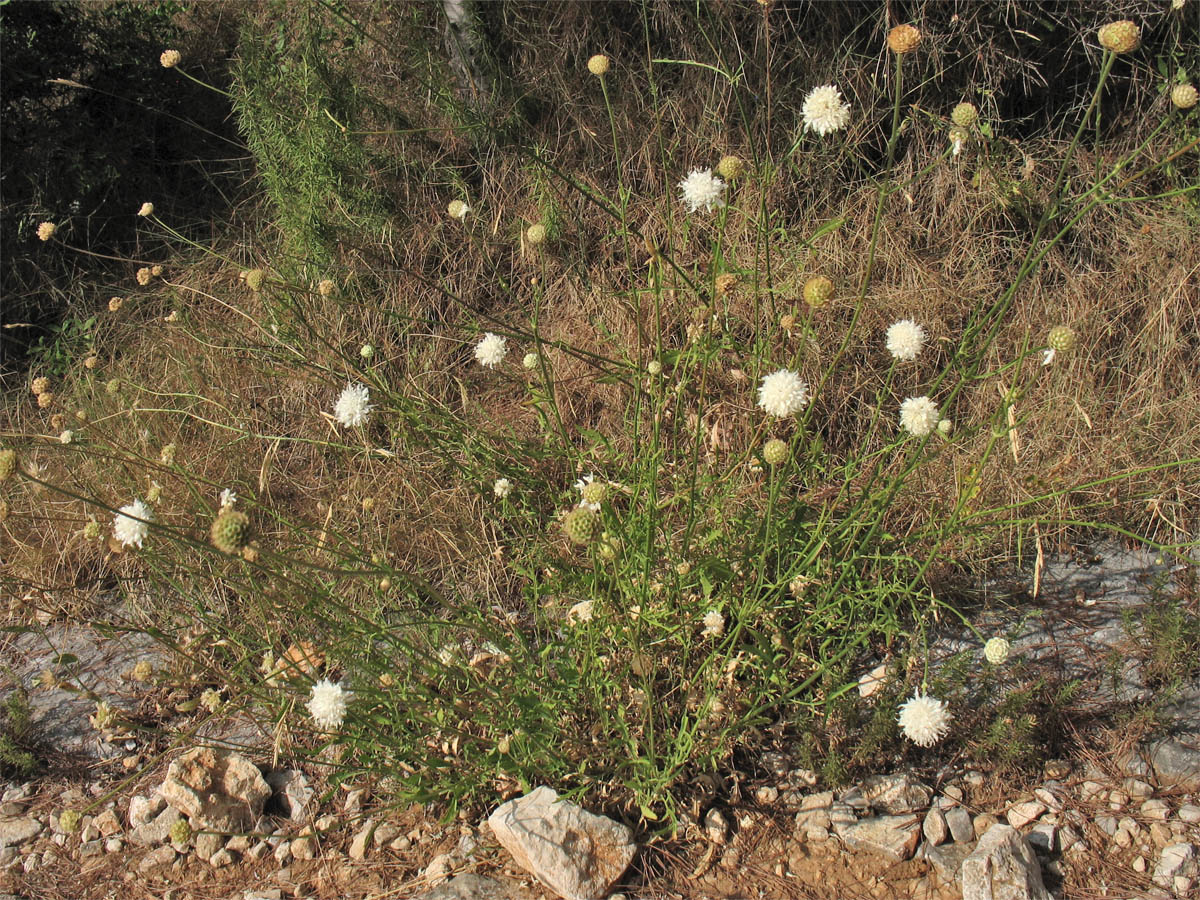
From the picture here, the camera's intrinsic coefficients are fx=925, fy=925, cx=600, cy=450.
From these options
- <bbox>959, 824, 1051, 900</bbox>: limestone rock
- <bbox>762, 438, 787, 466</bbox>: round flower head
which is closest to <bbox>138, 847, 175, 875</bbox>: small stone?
<bbox>762, 438, 787, 466</bbox>: round flower head

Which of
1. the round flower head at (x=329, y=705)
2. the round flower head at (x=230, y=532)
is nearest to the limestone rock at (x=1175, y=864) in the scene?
the round flower head at (x=329, y=705)

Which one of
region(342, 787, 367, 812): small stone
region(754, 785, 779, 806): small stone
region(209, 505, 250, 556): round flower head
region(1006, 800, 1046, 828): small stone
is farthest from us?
region(342, 787, 367, 812): small stone

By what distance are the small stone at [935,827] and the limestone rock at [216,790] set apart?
167 centimetres

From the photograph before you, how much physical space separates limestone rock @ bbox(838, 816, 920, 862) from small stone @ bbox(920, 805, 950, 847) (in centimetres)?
2

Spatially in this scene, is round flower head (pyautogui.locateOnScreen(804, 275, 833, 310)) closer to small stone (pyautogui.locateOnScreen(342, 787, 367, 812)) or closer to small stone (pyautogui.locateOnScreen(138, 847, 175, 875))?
small stone (pyautogui.locateOnScreen(342, 787, 367, 812))

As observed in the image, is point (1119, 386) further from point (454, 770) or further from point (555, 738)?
point (454, 770)

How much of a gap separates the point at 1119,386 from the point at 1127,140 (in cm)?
120

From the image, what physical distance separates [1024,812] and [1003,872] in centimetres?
32

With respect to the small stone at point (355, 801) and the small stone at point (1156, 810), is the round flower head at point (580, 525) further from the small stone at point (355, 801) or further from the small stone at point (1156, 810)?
the small stone at point (1156, 810)

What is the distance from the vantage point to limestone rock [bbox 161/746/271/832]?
2.35 meters

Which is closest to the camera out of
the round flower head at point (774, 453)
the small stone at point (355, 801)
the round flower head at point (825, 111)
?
the round flower head at point (774, 453)

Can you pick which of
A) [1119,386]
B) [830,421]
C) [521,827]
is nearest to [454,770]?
[521,827]

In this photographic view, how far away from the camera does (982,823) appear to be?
7.19 feet

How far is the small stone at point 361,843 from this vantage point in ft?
7.30
